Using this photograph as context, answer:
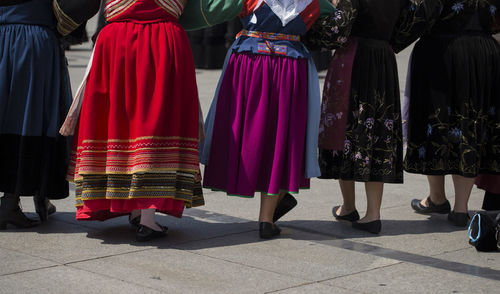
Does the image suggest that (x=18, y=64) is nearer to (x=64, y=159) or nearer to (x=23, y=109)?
(x=23, y=109)

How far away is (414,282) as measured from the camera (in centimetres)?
433

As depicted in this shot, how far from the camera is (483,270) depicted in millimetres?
4637

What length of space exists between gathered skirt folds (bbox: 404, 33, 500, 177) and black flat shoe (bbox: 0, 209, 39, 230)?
2.56 meters

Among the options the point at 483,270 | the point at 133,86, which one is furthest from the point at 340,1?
the point at 483,270

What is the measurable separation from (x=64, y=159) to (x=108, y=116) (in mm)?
625

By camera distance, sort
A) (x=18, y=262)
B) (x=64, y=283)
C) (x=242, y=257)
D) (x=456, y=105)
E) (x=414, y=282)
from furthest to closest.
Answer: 1. (x=456, y=105)
2. (x=242, y=257)
3. (x=18, y=262)
4. (x=414, y=282)
5. (x=64, y=283)

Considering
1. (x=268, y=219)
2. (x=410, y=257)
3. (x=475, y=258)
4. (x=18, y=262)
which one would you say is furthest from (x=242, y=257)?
(x=475, y=258)

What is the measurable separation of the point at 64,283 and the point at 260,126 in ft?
5.28

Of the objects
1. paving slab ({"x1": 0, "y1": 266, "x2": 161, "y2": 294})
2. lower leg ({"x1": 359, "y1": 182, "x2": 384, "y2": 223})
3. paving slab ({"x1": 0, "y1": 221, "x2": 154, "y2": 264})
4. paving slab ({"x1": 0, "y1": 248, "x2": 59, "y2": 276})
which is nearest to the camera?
paving slab ({"x1": 0, "y1": 266, "x2": 161, "y2": 294})

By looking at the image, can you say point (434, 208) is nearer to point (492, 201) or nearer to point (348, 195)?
point (492, 201)

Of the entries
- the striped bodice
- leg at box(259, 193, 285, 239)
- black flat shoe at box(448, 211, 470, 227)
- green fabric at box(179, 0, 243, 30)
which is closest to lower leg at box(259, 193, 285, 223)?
leg at box(259, 193, 285, 239)

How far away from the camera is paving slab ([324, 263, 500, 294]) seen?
4207 millimetres

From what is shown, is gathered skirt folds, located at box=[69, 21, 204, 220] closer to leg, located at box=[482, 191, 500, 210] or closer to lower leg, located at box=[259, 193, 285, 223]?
lower leg, located at box=[259, 193, 285, 223]

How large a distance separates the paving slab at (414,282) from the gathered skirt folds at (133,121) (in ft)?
4.13
